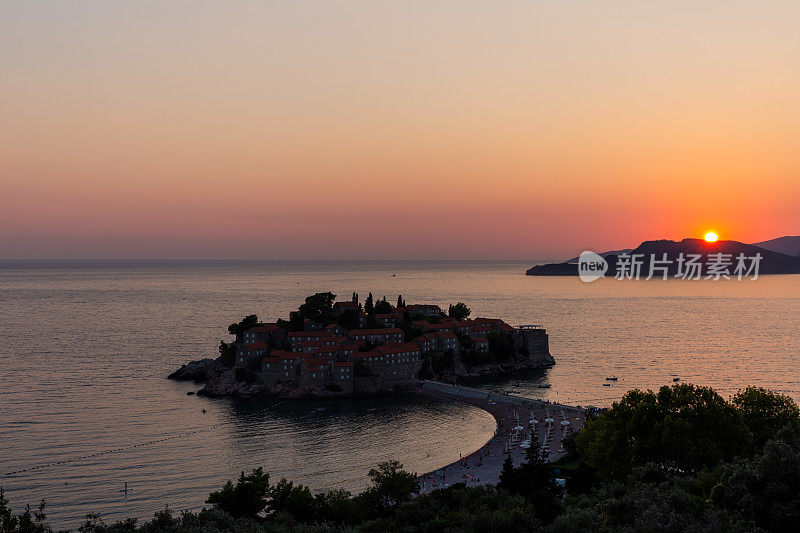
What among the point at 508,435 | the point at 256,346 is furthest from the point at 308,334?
the point at 508,435

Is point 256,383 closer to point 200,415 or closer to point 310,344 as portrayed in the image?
point 310,344

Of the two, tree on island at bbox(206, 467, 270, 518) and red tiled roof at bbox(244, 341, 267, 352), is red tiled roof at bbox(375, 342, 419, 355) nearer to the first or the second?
red tiled roof at bbox(244, 341, 267, 352)

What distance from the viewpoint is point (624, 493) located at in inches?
1086

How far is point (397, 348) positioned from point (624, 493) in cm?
6589

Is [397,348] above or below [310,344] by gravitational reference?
below

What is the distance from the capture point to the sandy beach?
174ft

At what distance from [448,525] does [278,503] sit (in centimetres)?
1659

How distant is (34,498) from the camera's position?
48875 mm

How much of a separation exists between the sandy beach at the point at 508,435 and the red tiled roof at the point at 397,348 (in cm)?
1096

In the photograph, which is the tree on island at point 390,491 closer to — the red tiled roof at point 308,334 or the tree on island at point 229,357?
the tree on island at point 229,357

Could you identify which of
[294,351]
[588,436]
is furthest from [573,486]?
[294,351]

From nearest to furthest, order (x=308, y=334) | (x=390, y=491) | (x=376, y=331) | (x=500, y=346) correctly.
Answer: (x=390, y=491)
(x=308, y=334)
(x=376, y=331)
(x=500, y=346)

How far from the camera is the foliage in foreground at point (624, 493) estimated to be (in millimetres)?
22109

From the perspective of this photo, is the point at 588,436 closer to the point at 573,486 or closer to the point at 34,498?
the point at 573,486
